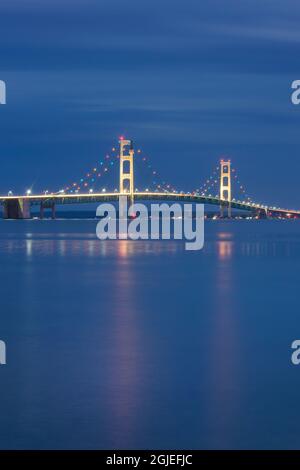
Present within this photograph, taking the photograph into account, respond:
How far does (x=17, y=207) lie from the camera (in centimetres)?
6128

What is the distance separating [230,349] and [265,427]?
285 centimetres

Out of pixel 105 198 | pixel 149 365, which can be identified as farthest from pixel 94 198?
pixel 149 365

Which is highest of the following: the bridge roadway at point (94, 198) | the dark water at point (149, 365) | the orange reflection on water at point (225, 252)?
the bridge roadway at point (94, 198)

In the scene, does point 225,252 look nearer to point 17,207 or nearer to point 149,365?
point 149,365

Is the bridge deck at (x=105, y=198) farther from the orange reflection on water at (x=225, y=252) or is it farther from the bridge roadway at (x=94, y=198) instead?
the orange reflection on water at (x=225, y=252)

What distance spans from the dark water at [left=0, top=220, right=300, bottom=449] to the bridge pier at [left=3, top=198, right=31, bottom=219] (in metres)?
43.2

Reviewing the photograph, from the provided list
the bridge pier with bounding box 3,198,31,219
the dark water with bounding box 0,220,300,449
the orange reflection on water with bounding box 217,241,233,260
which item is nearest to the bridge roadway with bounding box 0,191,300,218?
the bridge pier with bounding box 3,198,31,219

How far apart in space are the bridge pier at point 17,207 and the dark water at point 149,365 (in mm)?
43197

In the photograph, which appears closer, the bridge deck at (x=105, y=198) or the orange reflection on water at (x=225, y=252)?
the orange reflection on water at (x=225, y=252)

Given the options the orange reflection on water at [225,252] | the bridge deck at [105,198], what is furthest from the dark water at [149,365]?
the bridge deck at [105,198]

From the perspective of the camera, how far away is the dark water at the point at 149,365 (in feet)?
18.8

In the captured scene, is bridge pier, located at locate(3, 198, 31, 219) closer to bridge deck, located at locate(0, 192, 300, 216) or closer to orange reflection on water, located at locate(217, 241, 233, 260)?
bridge deck, located at locate(0, 192, 300, 216)

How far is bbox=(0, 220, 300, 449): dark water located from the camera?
5.72 m
